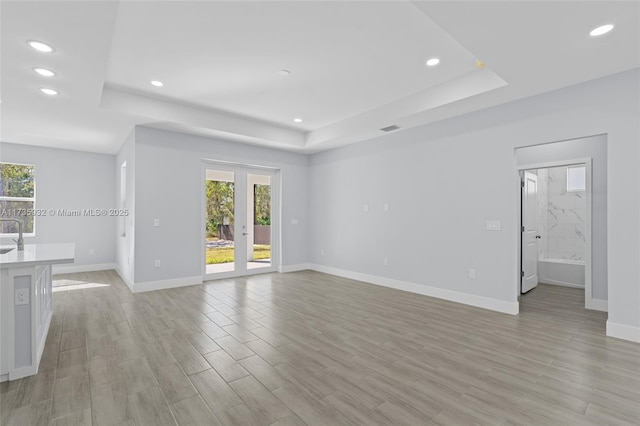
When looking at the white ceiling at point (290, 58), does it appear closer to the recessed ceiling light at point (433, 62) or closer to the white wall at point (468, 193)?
the recessed ceiling light at point (433, 62)

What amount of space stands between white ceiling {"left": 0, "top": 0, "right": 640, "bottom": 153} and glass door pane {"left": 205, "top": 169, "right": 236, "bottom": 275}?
1221mm

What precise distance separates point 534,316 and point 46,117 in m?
7.68

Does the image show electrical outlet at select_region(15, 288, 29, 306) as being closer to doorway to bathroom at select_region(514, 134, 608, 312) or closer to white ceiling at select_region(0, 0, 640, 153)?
white ceiling at select_region(0, 0, 640, 153)

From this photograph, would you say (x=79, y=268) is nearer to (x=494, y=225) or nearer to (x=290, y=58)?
(x=290, y=58)

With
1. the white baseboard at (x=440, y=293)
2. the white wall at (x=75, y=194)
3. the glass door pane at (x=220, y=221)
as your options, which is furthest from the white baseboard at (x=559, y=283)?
the white wall at (x=75, y=194)

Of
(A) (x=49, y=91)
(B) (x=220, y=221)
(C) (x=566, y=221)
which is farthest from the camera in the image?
(B) (x=220, y=221)

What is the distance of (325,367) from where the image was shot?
8.63 feet

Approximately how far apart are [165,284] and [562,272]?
7.41 m

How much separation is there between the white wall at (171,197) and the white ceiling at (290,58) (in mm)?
452

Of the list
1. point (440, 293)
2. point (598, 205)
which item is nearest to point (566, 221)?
point (598, 205)

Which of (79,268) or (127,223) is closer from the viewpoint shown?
(127,223)

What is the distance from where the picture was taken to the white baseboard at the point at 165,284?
17.1 ft

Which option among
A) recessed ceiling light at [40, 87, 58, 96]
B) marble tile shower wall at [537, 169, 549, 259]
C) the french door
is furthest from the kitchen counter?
Result: marble tile shower wall at [537, 169, 549, 259]

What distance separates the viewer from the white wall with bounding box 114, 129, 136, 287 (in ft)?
17.5
